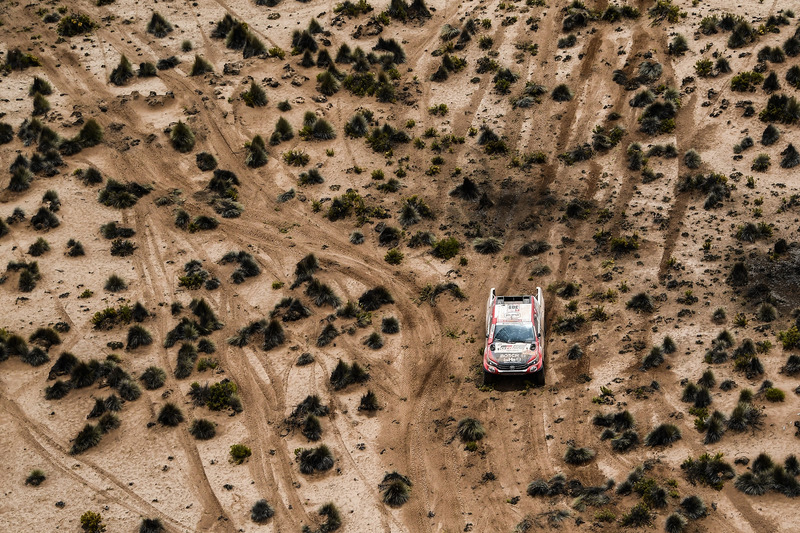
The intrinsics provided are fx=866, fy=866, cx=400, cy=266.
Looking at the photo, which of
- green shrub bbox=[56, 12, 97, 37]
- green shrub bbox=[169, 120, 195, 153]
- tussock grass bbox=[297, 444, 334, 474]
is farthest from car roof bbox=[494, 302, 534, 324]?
green shrub bbox=[56, 12, 97, 37]

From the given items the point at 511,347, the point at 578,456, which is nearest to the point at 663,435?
the point at 578,456

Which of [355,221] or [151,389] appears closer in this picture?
[151,389]

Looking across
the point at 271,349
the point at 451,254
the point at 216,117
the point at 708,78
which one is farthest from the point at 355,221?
the point at 708,78

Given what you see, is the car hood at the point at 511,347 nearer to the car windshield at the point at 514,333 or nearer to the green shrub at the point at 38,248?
the car windshield at the point at 514,333

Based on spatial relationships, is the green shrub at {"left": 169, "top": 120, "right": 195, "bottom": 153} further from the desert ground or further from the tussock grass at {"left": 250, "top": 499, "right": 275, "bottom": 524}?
the tussock grass at {"left": 250, "top": 499, "right": 275, "bottom": 524}

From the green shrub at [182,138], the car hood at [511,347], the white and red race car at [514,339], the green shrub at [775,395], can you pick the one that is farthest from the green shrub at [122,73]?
the green shrub at [775,395]

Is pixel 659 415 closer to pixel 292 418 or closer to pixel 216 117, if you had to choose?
pixel 292 418

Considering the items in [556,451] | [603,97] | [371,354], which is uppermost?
[603,97]
